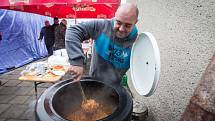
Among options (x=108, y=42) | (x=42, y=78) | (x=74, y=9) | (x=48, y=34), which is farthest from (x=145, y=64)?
(x=48, y=34)

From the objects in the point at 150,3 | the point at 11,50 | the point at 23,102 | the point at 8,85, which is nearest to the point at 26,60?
the point at 11,50

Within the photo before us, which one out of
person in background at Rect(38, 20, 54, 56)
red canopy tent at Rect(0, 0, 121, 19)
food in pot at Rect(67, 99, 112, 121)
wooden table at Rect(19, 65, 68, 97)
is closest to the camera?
food in pot at Rect(67, 99, 112, 121)

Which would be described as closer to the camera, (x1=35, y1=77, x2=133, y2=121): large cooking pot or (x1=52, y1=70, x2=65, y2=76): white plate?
(x1=35, y1=77, x2=133, y2=121): large cooking pot

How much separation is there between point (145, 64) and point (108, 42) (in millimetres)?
527

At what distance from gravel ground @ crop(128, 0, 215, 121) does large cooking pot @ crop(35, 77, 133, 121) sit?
1.81 ft

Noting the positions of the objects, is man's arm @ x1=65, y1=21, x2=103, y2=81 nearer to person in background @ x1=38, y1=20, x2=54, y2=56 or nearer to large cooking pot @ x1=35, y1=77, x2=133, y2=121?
large cooking pot @ x1=35, y1=77, x2=133, y2=121

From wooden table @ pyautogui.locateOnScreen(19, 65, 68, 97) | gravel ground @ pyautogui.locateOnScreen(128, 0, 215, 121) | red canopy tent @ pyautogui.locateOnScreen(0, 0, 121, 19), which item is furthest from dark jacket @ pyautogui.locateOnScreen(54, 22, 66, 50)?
gravel ground @ pyautogui.locateOnScreen(128, 0, 215, 121)

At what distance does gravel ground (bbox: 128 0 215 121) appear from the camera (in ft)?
5.87

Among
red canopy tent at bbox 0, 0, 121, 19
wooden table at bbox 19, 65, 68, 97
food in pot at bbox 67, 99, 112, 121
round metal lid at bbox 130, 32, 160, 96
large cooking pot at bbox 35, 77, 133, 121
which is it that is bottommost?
wooden table at bbox 19, 65, 68, 97

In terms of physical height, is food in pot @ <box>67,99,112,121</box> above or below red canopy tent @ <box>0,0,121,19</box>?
below

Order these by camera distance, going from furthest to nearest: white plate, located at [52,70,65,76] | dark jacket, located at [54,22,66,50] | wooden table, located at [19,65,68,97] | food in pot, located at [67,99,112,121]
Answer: dark jacket, located at [54,22,66,50] < white plate, located at [52,70,65,76] < wooden table, located at [19,65,68,97] < food in pot, located at [67,99,112,121]

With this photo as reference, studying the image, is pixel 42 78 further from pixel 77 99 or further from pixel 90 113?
pixel 90 113

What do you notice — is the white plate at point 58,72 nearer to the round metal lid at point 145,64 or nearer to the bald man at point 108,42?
the bald man at point 108,42

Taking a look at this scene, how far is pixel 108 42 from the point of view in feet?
8.07
